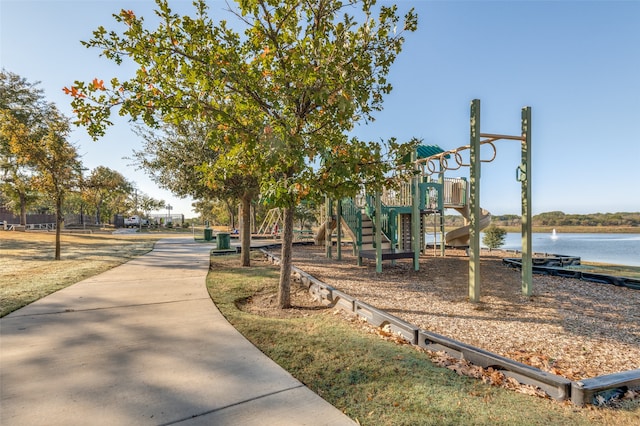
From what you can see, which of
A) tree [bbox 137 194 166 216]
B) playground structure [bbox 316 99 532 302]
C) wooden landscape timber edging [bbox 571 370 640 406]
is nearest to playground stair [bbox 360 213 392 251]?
playground structure [bbox 316 99 532 302]

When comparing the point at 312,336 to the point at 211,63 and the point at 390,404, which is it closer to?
the point at 390,404

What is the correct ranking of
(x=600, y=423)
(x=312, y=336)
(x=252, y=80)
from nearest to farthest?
(x=600, y=423) → (x=312, y=336) → (x=252, y=80)

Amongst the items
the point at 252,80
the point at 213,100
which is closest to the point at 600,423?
the point at 252,80

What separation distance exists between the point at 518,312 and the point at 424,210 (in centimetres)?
518

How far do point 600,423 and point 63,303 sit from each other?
7027 mm

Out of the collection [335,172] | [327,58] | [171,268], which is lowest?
[171,268]

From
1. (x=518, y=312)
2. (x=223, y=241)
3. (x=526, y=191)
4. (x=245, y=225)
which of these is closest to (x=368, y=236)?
(x=245, y=225)

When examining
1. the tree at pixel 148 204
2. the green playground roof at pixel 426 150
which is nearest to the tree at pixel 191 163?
the green playground roof at pixel 426 150

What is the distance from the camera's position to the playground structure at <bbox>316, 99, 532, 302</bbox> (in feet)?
18.8

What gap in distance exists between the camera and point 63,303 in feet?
17.5

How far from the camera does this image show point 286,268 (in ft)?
18.0

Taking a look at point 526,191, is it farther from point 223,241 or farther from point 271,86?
point 223,241

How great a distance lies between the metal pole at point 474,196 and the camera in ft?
18.3

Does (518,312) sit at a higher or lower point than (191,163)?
lower
